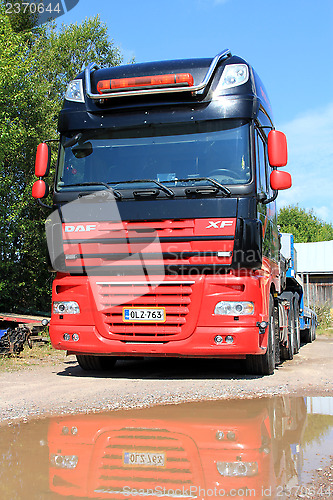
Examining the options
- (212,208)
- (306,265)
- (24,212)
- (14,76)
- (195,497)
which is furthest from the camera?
(306,265)

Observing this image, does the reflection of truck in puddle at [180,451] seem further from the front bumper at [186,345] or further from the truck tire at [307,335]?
the truck tire at [307,335]

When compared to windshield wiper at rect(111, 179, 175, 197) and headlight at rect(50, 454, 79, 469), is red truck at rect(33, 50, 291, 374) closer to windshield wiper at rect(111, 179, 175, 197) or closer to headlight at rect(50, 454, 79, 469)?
windshield wiper at rect(111, 179, 175, 197)

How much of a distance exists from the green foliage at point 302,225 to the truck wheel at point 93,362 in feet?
197

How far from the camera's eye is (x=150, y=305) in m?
7.23

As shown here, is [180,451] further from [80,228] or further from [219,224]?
[80,228]

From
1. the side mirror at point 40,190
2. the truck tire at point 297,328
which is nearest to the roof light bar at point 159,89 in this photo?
the side mirror at point 40,190

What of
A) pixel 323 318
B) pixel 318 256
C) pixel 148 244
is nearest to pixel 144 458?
pixel 148 244

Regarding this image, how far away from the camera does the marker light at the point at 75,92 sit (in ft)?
25.9

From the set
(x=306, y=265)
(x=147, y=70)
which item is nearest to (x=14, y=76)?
(x=147, y=70)

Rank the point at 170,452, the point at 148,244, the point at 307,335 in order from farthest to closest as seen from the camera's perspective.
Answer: the point at 307,335, the point at 148,244, the point at 170,452

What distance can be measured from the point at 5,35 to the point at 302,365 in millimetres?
13878

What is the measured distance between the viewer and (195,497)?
347 centimetres

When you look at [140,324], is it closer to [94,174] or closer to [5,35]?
[94,174]

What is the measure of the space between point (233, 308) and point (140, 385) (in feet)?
5.30
